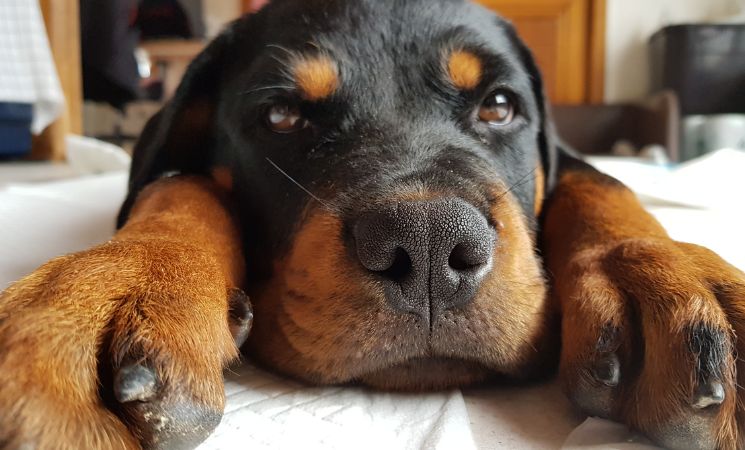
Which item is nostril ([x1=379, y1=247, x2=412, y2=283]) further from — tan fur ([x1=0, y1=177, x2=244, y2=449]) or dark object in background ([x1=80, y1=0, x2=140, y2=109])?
dark object in background ([x1=80, y1=0, x2=140, y2=109])

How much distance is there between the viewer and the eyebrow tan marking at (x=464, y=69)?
4.17 ft

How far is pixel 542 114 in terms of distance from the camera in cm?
154

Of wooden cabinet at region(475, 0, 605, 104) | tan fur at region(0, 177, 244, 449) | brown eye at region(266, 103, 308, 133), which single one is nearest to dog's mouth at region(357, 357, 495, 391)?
tan fur at region(0, 177, 244, 449)

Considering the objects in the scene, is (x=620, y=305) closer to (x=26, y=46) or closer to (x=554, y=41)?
(x=26, y=46)

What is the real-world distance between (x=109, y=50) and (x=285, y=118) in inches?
233

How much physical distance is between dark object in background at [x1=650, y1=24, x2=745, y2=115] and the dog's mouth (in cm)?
679

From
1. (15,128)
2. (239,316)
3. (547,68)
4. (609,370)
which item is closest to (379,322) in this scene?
(239,316)

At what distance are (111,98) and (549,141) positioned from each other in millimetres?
6390

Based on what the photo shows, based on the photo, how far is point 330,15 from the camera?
134cm

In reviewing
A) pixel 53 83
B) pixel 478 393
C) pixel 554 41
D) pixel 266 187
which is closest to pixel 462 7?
pixel 266 187

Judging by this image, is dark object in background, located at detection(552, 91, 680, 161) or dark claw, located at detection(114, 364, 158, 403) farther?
dark object in background, located at detection(552, 91, 680, 161)

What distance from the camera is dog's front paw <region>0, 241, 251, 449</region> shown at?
0.61m

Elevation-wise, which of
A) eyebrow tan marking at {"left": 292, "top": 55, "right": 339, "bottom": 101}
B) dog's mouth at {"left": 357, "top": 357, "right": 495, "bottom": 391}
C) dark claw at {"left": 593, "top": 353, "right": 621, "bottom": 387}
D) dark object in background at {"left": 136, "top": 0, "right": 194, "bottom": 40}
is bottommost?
dog's mouth at {"left": 357, "top": 357, "right": 495, "bottom": 391}

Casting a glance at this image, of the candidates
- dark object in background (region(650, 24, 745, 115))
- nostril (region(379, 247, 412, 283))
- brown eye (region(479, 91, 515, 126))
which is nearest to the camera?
nostril (region(379, 247, 412, 283))
